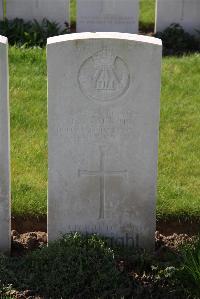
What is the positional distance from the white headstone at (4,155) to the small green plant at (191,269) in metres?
1.28

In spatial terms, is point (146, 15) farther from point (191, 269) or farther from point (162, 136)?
point (191, 269)

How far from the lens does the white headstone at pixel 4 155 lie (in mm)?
4590

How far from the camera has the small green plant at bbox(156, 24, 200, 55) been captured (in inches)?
409

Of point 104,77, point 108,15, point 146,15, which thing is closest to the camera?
point 104,77

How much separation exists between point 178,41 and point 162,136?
12.6ft

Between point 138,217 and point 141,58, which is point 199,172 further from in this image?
point 141,58

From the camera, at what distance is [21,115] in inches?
286

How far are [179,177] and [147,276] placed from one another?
62.9 inches

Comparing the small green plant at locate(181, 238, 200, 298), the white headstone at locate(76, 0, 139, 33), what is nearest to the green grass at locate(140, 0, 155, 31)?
the white headstone at locate(76, 0, 139, 33)

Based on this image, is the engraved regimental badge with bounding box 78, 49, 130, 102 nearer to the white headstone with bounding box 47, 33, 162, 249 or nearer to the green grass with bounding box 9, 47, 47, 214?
the white headstone with bounding box 47, 33, 162, 249

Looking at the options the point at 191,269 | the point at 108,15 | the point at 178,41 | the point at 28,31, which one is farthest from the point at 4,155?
the point at 108,15

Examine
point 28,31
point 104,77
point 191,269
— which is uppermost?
point 28,31

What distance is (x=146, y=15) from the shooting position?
41.5 feet

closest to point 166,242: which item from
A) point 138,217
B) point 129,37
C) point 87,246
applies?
point 138,217
